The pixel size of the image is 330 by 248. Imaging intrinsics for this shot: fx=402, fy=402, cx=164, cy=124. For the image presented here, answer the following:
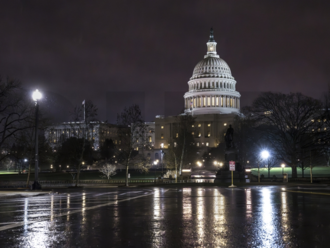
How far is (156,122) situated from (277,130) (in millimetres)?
111007

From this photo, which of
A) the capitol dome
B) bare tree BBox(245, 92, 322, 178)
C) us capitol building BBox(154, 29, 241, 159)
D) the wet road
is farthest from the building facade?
the capitol dome

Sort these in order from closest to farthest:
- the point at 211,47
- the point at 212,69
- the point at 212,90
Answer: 1. the point at 212,90
2. the point at 212,69
3. the point at 211,47

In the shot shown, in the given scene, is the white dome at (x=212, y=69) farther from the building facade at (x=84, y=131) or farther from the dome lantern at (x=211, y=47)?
the building facade at (x=84, y=131)

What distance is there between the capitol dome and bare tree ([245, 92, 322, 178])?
109465mm

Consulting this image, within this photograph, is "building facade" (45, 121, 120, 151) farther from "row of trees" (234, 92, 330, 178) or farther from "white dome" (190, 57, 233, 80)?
"white dome" (190, 57, 233, 80)

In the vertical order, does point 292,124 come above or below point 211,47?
below

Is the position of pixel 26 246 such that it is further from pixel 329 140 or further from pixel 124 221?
pixel 329 140

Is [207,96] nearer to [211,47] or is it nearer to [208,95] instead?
[208,95]

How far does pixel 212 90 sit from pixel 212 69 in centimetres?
1122

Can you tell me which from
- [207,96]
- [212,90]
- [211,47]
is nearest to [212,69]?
[212,90]

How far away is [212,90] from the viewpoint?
17238cm

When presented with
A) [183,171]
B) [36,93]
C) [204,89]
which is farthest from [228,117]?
[36,93]

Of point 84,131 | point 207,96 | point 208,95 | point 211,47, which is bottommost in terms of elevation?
point 84,131

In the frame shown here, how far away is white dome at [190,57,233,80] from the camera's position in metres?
176
